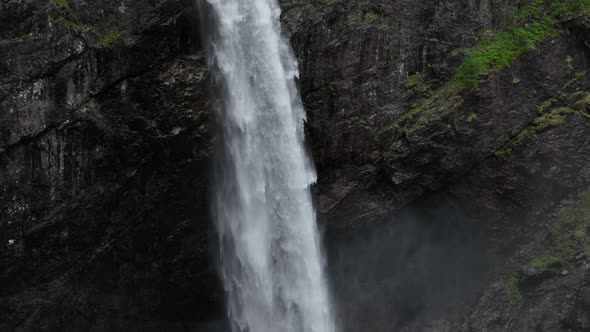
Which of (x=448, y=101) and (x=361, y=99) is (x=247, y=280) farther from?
(x=448, y=101)

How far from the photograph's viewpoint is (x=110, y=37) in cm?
1667

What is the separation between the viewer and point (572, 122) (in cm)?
1959

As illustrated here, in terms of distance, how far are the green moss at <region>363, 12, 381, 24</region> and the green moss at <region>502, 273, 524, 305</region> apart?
993 centimetres

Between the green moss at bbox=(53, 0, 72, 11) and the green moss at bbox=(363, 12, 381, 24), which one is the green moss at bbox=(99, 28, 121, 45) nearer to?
the green moss at bbox=(53, 0, 72, 11)

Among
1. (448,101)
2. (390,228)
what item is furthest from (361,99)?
(390,228)

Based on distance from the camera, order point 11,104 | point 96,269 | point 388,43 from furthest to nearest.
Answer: point 388,43
point 96,269
point 11,104

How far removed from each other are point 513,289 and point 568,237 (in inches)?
98.3

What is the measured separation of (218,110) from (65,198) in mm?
5357

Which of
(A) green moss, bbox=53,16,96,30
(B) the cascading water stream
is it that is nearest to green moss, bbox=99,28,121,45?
(A) green moss, bbox=53,16,96,30

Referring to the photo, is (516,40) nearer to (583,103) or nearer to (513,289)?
(583,103)

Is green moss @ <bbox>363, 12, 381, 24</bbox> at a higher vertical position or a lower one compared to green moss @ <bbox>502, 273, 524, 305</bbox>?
higher

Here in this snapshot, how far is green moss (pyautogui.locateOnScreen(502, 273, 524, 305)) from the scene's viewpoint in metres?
18.9

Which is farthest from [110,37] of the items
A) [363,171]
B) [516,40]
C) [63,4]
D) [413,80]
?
[516,40]

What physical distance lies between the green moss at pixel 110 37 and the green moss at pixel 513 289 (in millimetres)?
14934
